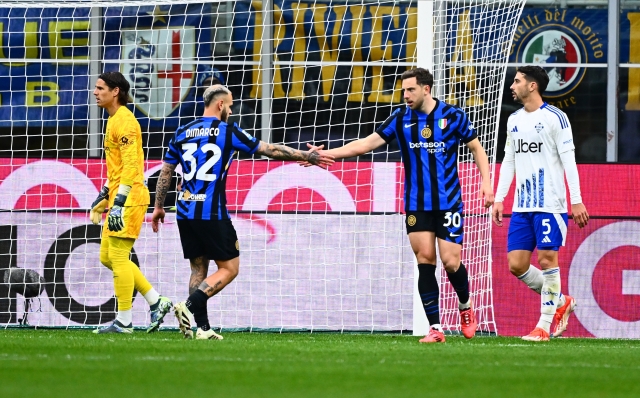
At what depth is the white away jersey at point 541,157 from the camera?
28.8ft

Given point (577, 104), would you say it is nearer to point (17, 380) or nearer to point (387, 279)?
point (387, 279)

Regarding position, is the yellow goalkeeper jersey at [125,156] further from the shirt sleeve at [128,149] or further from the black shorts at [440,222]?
the black shorts at [440,222]

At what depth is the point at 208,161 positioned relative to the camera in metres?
8.22

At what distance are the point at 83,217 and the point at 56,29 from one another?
4074 millimetres

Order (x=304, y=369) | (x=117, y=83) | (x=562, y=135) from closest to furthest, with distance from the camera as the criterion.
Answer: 1. (x=304, y=369)
2. (x=562, y=135)
3. (x=117, y=83)

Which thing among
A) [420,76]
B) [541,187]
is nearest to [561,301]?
[541,187]

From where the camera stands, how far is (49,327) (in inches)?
418

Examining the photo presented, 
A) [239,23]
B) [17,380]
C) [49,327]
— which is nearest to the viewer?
[17,380]

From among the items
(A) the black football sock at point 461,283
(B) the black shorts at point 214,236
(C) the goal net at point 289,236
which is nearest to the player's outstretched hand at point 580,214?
(A) the black football sock at point 461,283

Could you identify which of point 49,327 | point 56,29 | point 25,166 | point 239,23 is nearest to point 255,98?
point 239,23

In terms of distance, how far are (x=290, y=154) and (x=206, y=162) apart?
605 mm

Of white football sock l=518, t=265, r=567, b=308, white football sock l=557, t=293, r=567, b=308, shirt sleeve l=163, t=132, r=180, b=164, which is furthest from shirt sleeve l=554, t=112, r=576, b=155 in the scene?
shirt sleeve l=163, t=132, r=180, b=164

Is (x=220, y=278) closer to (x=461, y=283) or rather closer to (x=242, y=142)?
(x=242, y=142)

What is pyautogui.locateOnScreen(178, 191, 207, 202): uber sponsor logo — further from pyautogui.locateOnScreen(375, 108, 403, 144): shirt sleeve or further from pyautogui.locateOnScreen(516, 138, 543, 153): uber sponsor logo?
Result: pyautogui.locateOnScreen(516, 138, 543, 153): uber sponsor logo
